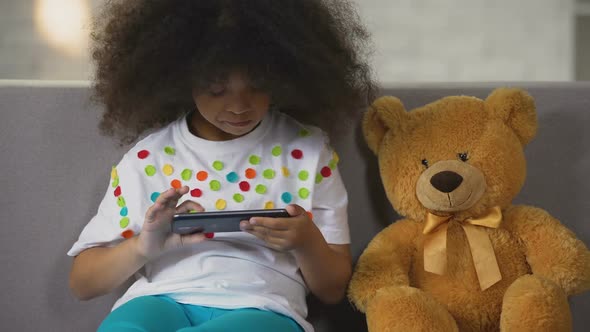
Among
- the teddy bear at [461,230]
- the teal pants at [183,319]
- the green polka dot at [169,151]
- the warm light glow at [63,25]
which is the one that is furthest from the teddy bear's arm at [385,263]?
the warm light glow at [63,25]

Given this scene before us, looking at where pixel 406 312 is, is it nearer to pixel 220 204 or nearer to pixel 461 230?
pixel 461 230

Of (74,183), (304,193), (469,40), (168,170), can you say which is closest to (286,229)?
(304,193)

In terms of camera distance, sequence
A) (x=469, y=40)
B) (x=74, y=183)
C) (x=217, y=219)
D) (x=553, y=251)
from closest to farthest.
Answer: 1. (x=217, y=219)
2. (x=553, y=251)
3. (x=74, y=183)
4. (x=469, y=40)

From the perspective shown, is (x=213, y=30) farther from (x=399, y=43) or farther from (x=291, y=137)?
(x=399, y=43)

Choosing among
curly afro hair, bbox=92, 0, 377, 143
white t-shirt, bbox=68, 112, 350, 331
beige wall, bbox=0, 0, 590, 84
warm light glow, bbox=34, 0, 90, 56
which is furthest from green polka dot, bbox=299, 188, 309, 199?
warm light glow, bbox=34, 0, 90, 56

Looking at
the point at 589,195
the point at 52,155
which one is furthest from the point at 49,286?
the point at 589,195

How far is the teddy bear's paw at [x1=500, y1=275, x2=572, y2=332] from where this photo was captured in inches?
42.3

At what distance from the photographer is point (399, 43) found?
2229 millimetres

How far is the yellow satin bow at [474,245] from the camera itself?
3.81ft

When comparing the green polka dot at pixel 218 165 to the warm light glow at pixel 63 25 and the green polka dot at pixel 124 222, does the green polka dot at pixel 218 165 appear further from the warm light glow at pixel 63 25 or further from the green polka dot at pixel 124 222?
the warm light glow at pixel 63 25

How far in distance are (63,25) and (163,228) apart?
145 centimetres

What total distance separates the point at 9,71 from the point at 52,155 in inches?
44.0

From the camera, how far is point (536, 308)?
1078mm

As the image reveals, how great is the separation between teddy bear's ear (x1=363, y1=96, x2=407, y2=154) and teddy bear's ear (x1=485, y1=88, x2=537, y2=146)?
0.13 m
